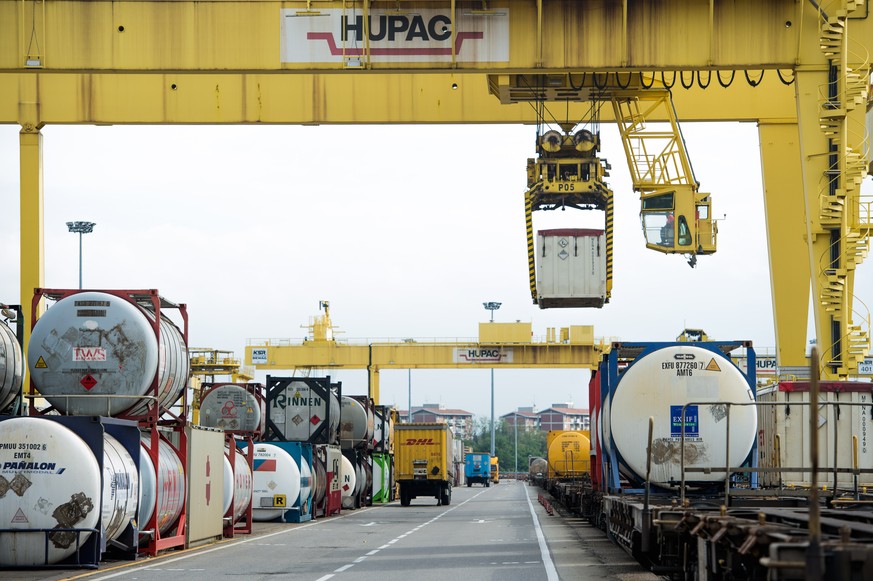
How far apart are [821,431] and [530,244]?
1302 centimetres

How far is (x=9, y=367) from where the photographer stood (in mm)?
17922

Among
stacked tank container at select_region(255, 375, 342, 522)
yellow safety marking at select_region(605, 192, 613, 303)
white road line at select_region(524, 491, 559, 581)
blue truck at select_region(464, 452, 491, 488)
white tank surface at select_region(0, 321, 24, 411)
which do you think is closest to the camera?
white road line at select_region(524, 491, 559, 581)

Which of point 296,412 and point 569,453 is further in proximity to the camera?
point 569,453

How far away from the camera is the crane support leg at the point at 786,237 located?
3017 cm

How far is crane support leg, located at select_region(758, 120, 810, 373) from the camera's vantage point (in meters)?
30.2

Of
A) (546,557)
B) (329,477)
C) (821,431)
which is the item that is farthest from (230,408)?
(821,431)

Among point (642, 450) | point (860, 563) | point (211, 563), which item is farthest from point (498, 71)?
point (860, 563)

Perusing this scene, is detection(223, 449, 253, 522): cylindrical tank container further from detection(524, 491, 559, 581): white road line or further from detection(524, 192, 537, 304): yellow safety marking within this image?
detection(524, 192, 537, 304): yellow safety marking

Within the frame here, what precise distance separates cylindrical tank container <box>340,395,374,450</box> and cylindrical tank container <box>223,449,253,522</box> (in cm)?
1560

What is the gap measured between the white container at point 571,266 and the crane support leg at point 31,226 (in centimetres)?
1212

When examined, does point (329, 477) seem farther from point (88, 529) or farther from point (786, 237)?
point (88, 529)

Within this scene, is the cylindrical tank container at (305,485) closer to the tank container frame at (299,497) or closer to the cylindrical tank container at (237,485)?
the tank container frame at (299,497)

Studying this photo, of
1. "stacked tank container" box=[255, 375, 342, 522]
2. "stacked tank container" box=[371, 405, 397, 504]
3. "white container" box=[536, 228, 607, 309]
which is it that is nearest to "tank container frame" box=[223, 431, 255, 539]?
"stacked tank container" box=[255, 375, 342, 522]

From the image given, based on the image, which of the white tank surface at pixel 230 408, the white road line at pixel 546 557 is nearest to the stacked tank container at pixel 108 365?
the white road line at pixel 546 557
